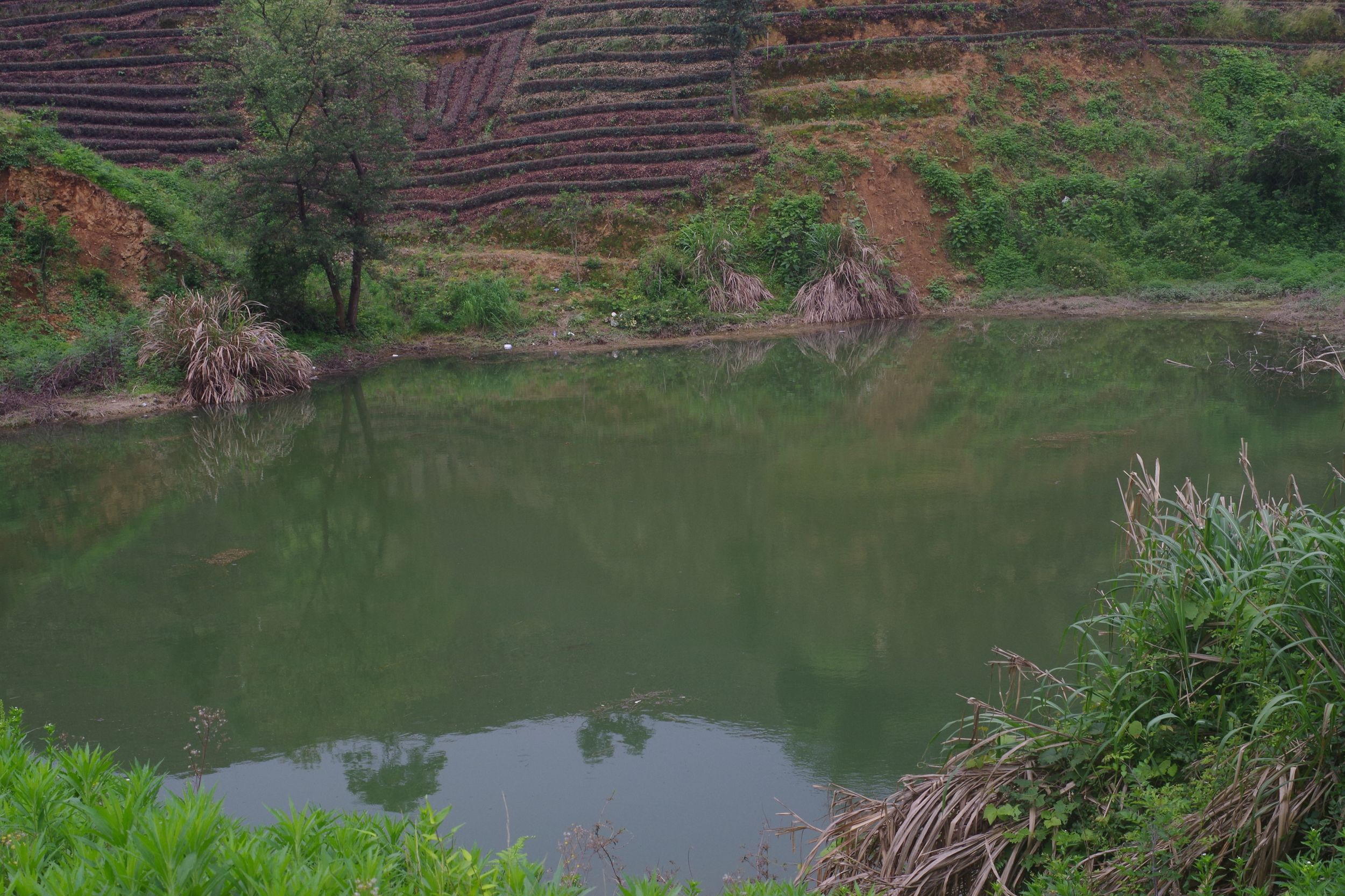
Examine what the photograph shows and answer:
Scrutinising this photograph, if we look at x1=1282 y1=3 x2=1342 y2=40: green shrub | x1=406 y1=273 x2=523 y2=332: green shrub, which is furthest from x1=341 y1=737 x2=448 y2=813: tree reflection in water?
x1=1282 y1=3 x2=1342 y2=40: green shrub

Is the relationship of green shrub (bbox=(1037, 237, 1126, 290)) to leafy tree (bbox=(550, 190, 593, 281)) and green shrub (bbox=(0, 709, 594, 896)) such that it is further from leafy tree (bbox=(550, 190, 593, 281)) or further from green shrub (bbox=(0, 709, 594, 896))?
green shrub (bbox=(0, 709, 594, 896))

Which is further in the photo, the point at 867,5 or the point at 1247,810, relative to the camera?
the point at 867,5

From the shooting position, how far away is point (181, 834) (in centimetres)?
244

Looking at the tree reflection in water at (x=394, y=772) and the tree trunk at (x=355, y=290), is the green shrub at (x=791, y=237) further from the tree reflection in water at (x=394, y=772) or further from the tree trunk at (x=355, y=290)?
the tree reflection in water at (x=394, y=772)

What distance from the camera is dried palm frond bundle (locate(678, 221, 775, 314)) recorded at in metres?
21.1

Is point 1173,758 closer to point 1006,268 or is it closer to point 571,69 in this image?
point 1006,268

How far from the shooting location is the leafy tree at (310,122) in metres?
15.8

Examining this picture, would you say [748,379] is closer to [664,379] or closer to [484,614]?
[664,379]

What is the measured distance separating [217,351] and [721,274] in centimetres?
1044

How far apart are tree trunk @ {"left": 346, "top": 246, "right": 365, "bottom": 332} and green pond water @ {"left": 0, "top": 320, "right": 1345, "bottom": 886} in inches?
129

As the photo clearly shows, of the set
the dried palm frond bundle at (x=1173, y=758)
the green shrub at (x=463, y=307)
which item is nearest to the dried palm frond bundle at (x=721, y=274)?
the green shrub at (x=463, y=307)

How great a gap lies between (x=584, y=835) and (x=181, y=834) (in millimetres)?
2153

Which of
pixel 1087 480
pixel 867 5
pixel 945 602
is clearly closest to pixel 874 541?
pixel 945 602

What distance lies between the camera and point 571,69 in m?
29.0
